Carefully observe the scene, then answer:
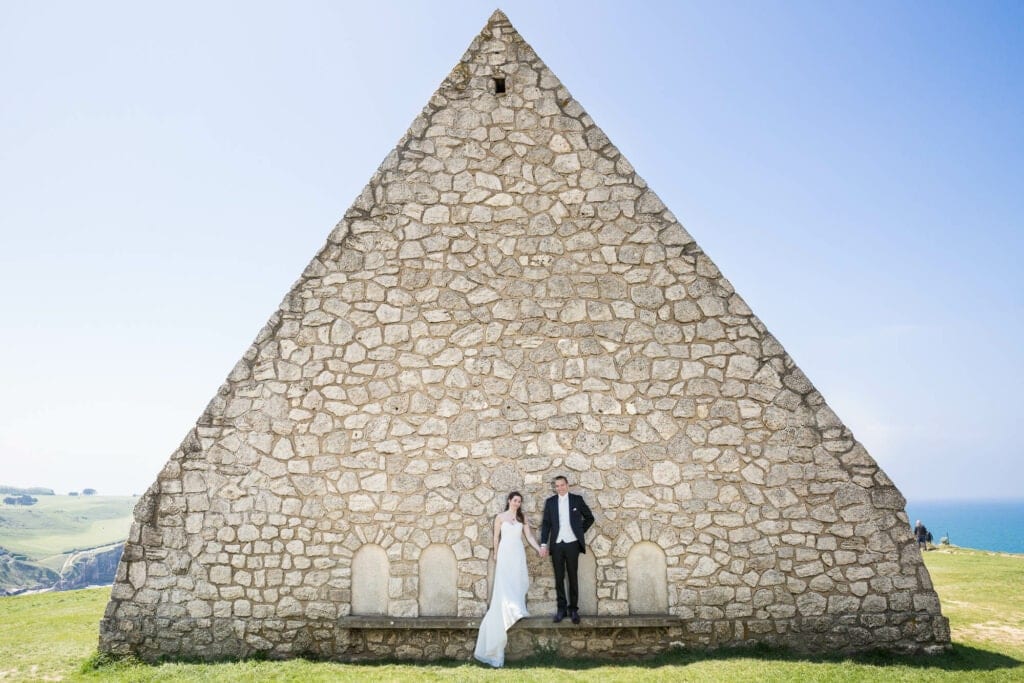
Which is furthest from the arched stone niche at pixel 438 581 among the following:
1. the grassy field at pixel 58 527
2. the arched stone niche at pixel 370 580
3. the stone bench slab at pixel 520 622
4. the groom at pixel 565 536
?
the grassy field at pixel 58 527

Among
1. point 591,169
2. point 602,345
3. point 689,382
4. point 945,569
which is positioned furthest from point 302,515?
point 945,569

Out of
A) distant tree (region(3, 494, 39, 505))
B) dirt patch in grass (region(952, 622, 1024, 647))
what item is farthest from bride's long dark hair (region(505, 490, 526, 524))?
distant tree (region(3, 494, 39, 505))

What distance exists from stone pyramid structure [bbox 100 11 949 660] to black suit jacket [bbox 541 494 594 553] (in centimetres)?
23

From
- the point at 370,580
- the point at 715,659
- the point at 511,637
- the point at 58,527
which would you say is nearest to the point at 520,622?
the point at 511,637

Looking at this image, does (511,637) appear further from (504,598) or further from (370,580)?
(370,580)

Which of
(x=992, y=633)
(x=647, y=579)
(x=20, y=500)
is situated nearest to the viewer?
(x=647, y=579)

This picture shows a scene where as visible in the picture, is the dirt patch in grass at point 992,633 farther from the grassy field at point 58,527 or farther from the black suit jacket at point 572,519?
the grassy field at point 58,527

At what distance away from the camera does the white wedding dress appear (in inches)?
296

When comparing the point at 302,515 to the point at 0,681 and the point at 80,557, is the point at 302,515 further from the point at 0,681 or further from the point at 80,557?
the point at 80,557

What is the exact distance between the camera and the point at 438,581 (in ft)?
26.2

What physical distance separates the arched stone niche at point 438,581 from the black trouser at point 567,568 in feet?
3.94

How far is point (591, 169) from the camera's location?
29.2 feet

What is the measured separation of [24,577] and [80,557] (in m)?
9.43

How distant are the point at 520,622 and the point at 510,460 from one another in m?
1.86
